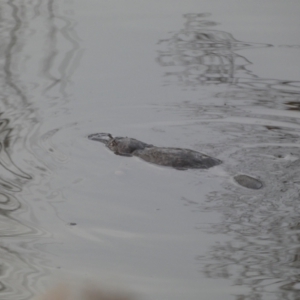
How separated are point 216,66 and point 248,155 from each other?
2.09m

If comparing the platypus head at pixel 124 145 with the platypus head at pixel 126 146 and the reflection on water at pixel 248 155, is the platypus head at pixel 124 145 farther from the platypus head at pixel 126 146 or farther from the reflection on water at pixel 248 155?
the reflection on water at pixel 248 155

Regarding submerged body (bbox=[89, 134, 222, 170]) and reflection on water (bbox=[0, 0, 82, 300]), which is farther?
submerged body (bbox=[89, 134, 222, 170])

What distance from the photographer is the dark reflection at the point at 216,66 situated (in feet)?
22.7

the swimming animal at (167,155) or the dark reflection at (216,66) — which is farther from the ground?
the dark reflection at (216,66)

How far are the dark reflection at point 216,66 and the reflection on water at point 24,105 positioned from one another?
111 cm

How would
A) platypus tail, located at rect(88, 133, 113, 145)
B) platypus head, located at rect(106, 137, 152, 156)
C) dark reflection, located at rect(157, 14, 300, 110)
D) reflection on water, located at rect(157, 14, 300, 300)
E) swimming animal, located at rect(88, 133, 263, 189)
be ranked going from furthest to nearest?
dark reflection, located at rect(157, 14, 300, 110) < platypus tail, located at rect(88, 133, 113, 145) < platypus head, located at rect(106, 137, 152, 156) < swimming animal, located at rect(88, 133, 263, 189) < reflection on water, located at rect(157, 14, 300, 300)

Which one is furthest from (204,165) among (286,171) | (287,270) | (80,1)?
(80,1)

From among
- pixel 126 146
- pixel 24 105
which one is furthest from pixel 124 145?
pixel 24 105

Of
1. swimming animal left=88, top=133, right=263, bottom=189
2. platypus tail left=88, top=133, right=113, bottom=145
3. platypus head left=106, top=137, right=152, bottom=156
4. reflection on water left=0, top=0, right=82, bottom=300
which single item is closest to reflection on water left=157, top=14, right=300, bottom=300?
swimming animal left=88, top=133, right=263, bottom=189

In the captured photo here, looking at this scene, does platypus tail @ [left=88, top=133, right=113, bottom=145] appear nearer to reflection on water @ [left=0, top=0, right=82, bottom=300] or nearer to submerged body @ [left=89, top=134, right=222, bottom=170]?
submerged body @ [left=89, top=134, right=222, bottom=170]

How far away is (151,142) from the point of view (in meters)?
6.04

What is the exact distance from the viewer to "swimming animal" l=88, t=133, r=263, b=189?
545cm

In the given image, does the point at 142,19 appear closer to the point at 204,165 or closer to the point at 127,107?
the point at 127,107

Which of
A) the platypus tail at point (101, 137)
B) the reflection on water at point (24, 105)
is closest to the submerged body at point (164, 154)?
the platypus tail at point (101, 137)
